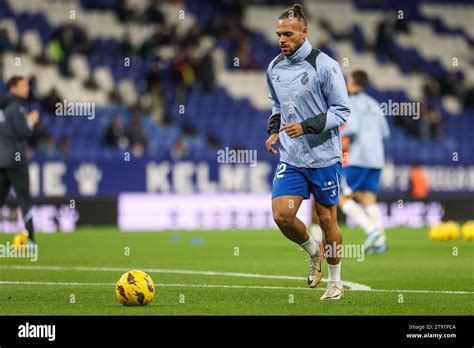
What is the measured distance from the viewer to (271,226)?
27469mm

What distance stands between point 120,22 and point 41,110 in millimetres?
5577

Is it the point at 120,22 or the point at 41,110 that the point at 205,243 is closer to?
the point at 41,110

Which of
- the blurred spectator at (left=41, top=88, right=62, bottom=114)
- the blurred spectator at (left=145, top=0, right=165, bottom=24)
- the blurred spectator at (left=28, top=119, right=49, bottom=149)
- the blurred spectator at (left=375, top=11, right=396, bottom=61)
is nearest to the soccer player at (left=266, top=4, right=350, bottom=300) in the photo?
the blurred spectator at (left=28, top=119, right=49, bottom=149)

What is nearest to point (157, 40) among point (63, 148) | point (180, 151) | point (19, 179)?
point (180, 151)

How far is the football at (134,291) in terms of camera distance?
33.8 ft

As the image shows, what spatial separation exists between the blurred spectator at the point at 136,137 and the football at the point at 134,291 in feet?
60.3

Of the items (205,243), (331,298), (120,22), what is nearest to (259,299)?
(331,298)

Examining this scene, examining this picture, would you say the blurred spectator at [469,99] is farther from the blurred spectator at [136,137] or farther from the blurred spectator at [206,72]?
the blurred spectator at [136,137]

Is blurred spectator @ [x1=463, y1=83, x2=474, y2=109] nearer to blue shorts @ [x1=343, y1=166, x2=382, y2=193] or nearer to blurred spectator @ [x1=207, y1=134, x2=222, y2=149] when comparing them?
blurred spectator @ [x1=207, y1=134, x2=222, y2=149]

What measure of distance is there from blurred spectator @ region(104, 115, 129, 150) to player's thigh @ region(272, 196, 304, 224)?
61.3 feet

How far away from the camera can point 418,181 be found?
95.3 feet

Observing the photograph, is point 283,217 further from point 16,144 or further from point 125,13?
point 125,13

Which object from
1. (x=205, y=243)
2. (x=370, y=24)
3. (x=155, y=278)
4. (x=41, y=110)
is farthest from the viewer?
(x=370, y=24)

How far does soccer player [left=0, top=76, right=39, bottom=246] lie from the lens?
1714cm
